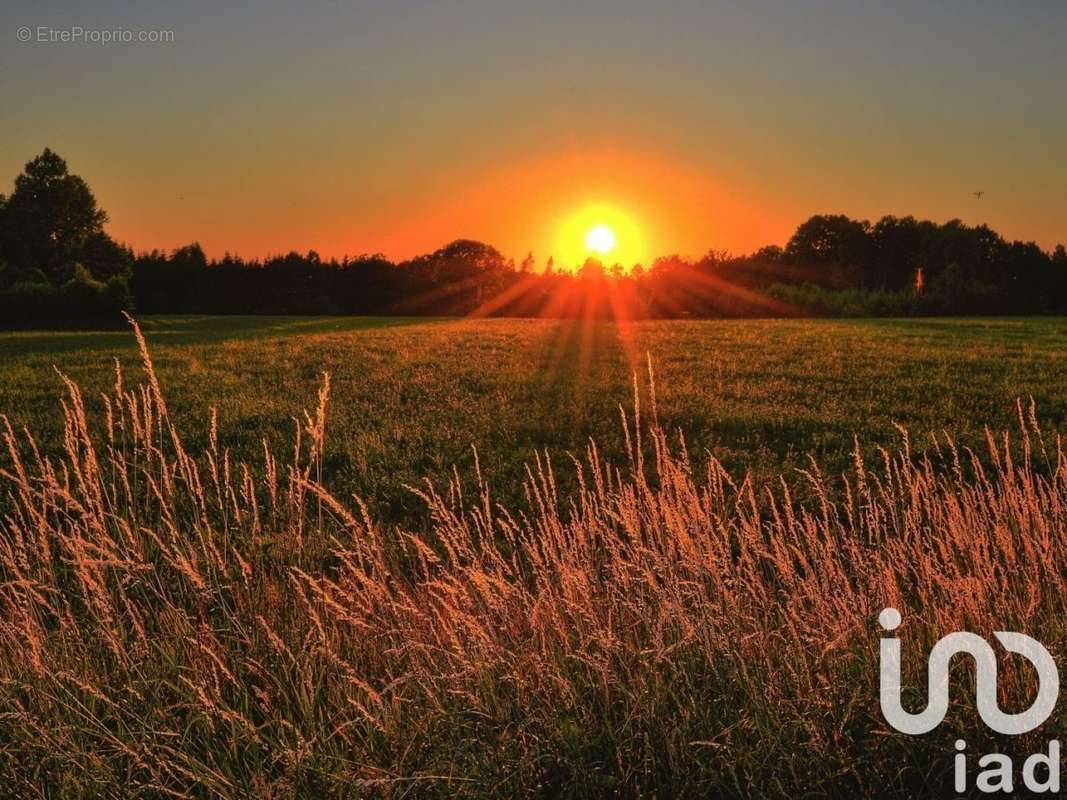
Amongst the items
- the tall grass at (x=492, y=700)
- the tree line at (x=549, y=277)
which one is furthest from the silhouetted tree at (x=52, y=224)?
the tall grass at (x=492, y=700)

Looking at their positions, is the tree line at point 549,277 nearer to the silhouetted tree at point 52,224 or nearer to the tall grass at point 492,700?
the silhouetted tree at point 52,224

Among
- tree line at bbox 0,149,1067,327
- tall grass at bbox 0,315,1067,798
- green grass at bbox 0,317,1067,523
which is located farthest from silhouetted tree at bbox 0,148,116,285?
tall grass at bbox 0,315,1067,798

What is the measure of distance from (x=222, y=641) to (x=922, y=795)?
133 inches

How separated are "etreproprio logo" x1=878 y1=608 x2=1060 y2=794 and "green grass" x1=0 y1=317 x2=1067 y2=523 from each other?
4.38 meters

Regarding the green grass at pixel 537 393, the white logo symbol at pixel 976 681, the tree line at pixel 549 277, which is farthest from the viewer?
the tree line at pixel 549 277

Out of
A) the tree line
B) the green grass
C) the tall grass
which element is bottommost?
the tall grass

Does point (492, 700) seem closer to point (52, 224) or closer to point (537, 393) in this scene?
point (537, 393)

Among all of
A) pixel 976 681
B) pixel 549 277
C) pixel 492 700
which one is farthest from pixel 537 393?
pixel 549 277

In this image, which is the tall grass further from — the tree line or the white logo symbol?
the tree line

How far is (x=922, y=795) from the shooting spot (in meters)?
2.98

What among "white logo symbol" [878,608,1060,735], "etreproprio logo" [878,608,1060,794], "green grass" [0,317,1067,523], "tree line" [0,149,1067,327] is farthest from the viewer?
"tree line" [0,149,1067,327]

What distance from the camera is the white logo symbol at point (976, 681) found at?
122 inches

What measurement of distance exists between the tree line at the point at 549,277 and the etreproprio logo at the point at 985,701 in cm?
4204

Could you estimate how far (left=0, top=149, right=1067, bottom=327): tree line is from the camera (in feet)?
177
